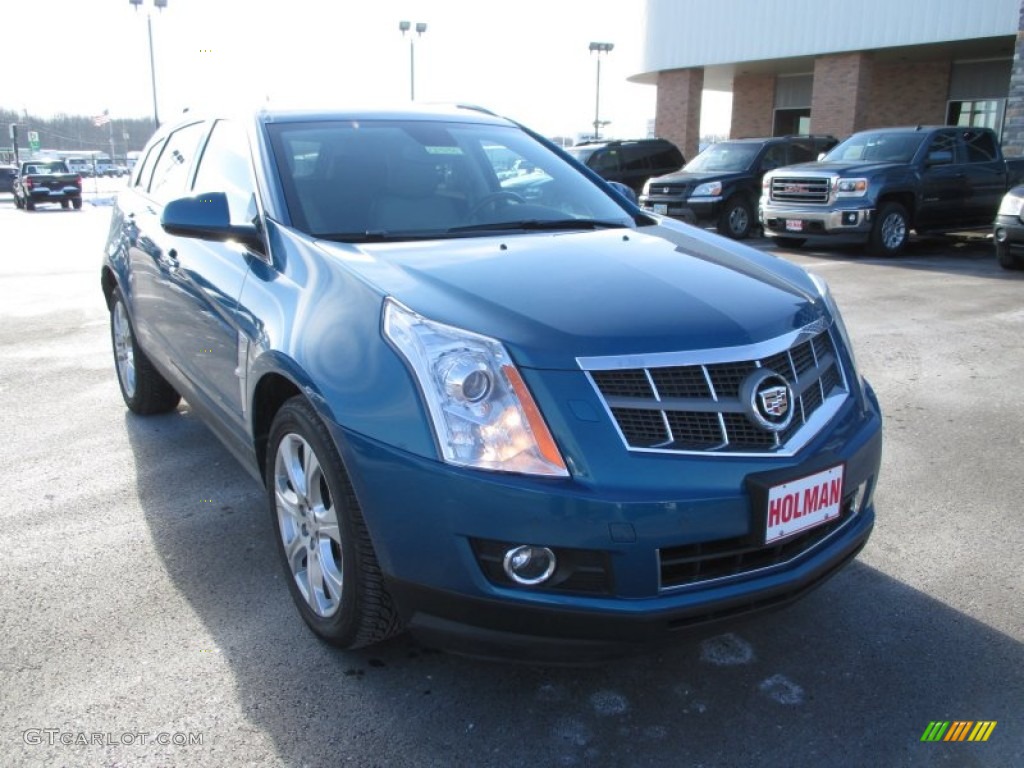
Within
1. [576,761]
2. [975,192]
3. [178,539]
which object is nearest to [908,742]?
[576,761]

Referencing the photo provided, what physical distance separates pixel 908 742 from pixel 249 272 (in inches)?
101

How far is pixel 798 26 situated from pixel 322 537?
25866mm

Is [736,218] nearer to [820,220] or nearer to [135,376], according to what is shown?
[820,220]

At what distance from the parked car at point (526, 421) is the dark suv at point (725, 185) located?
12415 millimetres

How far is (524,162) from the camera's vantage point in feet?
13.3

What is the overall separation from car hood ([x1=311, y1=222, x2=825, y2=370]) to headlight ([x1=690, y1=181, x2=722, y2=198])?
40.8ft

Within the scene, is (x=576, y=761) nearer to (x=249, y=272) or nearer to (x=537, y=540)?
(x=537, y=540)

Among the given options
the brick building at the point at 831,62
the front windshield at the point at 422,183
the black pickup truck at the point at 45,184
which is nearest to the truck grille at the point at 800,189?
the front windshield at the point at 422,183

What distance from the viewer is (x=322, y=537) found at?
279 centimetres

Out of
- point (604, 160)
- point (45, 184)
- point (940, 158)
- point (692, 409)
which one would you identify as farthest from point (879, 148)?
point (45, 184)

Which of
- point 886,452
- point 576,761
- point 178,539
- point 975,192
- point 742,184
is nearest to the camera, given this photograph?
point 576,761

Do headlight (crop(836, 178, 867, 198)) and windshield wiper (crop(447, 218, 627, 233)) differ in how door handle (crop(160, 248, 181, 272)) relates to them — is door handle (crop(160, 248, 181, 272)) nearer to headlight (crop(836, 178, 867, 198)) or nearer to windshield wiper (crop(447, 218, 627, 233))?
windshield wiper (crop(447, 218, 627, 233))

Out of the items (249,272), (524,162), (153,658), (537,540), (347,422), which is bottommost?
(153,658)

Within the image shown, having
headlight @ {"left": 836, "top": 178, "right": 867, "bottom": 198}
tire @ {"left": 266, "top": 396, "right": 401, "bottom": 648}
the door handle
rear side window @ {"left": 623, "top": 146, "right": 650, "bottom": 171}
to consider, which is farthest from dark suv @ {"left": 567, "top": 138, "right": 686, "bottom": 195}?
tire @ {"left": 266, "top": 396, "right": 401, "bottom": 648}
